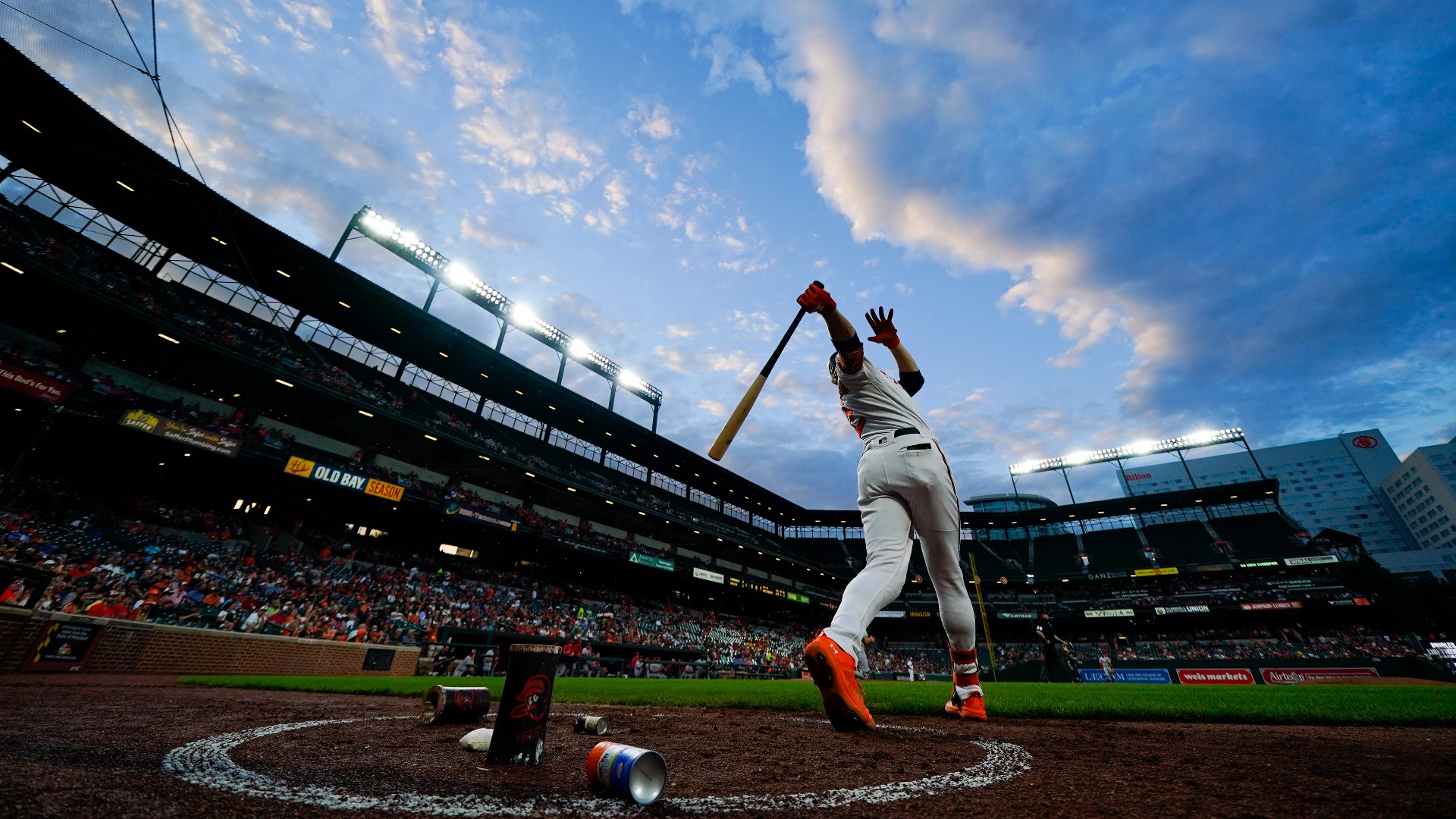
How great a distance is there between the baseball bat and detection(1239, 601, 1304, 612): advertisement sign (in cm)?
4444

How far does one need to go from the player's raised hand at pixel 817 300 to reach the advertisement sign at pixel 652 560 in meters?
26.5

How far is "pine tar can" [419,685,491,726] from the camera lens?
135 inches

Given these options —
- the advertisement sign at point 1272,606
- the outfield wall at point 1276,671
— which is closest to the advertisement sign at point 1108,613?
the advertisement sign at point 1272,606

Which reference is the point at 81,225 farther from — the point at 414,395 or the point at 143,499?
the point at 414,395

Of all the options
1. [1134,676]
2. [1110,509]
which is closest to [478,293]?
[1134,676]

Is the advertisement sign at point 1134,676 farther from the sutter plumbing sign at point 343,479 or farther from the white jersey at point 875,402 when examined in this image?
the sutter plumbing sign at point 343,479

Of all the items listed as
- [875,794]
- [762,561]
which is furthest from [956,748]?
[762,561]

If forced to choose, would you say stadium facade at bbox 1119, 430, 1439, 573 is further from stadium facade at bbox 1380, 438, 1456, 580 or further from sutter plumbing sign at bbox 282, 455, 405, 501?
sutter plumbing sign at bbox 282, 455, 405, 501

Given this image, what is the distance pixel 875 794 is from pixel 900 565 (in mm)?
1576

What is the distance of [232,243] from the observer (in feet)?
65.7

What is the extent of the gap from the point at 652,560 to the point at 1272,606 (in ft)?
125

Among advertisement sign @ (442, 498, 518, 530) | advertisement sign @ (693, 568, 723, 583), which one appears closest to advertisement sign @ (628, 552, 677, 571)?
advertisement sign @ (693, 568, 723, 583)

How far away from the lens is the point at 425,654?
16047mm

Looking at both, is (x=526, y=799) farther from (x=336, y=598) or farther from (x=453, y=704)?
(x=336, y=598)
